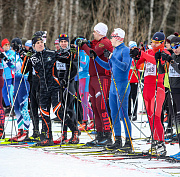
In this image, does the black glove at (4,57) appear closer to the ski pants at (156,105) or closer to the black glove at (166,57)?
the ski pants at (156,105)

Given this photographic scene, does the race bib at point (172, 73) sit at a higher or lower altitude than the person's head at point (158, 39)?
lower

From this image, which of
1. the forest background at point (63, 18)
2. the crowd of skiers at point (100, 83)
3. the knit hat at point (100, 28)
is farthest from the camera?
the forest background at point (63, 18)

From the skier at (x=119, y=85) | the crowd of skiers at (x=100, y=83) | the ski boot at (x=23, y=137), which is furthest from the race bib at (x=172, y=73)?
the ski boot at (x=23, y=137)

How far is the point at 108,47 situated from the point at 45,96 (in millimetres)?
1383

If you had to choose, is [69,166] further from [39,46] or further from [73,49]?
[39,46]

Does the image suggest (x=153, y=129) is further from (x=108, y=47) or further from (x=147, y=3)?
(x=147, y=3)

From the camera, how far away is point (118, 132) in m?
7.14

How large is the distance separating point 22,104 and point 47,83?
979mm

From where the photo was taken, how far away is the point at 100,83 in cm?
759

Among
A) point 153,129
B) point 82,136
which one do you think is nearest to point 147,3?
point 82,136

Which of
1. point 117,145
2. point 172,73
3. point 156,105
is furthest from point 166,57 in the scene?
point 117,145

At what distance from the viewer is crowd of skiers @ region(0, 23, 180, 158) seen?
679cm

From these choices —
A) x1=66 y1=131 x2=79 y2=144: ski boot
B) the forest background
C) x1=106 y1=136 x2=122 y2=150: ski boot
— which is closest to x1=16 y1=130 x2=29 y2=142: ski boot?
x1=66 y1=131 x2=79 y2=144: ski boot

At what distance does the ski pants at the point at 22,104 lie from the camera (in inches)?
336
